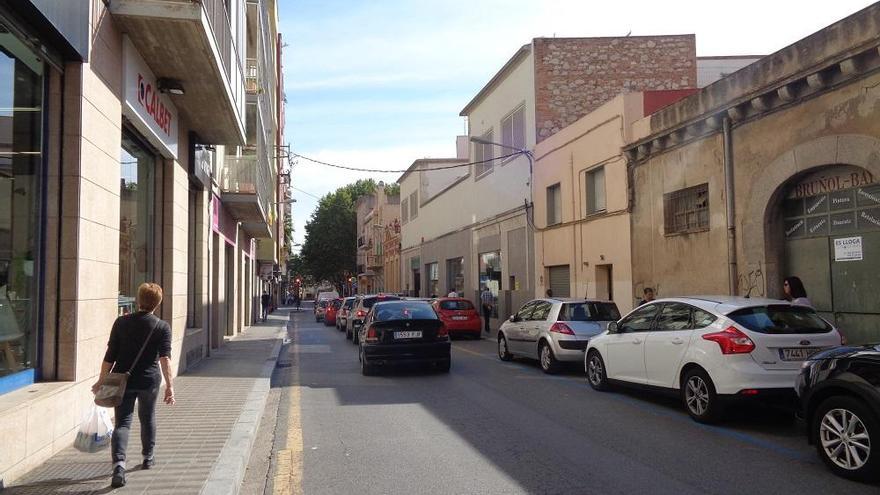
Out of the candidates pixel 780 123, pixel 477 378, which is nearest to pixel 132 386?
pixel 477 378

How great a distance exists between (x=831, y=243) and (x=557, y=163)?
11477 mm

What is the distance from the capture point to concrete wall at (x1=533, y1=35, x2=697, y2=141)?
24.3 m

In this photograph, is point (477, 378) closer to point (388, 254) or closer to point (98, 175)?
point (98, 175)

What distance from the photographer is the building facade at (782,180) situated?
35.2 ft

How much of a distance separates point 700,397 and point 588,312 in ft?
17.1

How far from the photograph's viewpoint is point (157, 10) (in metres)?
A: 7.93

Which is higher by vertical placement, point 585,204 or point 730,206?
point 585,204

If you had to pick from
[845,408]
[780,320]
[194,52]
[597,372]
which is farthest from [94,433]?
[597,372]

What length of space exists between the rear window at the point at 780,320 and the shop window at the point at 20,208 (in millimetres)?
7325

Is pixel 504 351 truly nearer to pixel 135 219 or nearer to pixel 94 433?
pixel 135 219

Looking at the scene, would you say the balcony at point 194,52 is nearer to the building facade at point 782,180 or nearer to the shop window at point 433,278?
the building facade at point 782,180

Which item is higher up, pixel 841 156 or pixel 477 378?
pixel 841 156

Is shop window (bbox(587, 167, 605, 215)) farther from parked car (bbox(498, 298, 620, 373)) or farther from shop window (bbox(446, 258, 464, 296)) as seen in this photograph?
shop window (bbox(446, 258, 464, 296))

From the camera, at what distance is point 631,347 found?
9508mm
